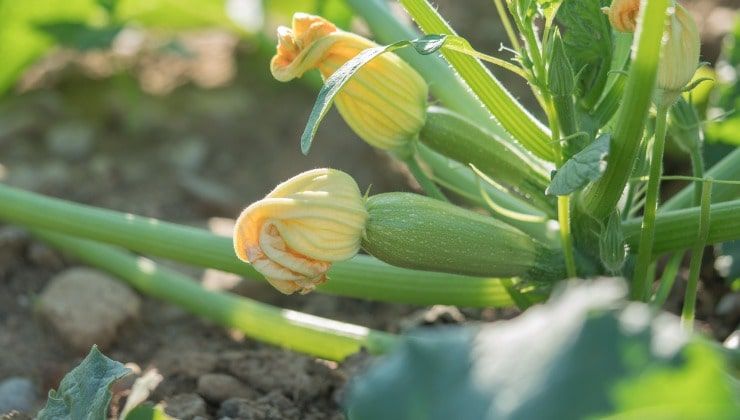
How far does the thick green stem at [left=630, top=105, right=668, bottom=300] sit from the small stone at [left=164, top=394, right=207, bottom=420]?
0.83 meters

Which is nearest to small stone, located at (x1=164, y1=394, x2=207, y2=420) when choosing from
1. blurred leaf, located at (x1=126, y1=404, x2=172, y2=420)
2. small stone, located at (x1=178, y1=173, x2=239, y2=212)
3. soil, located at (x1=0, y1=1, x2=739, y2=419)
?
soil, located at (x1=0, y1=1, x2=739, y2=419)

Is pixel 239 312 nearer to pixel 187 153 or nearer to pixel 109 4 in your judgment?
pixel 187 153

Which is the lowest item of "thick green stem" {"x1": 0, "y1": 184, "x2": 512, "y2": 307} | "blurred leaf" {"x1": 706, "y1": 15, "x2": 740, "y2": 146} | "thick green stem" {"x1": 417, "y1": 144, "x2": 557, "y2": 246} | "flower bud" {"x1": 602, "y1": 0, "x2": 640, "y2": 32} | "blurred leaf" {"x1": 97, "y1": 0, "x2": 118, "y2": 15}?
"thick green stem" {"x1": 0, "y1": 184, "x2": 512, "y2": 307}

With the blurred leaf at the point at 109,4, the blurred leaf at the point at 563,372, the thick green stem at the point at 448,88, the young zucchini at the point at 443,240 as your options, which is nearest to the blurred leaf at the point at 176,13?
the blurred leaf at the point at 109,4

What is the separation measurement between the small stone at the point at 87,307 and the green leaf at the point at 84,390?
83cm

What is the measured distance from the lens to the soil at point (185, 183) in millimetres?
2157

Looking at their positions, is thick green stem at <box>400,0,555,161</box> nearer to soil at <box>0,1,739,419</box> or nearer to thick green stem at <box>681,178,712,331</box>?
thick green stem at <box>681,178,712,331</box>

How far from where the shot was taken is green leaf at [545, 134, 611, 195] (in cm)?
153

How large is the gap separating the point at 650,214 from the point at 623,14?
34 centimetres

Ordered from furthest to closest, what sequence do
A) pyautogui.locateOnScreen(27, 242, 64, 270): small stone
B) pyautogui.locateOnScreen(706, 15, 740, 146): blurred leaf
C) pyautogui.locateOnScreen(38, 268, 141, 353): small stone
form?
1. pyautogui.locateOnScreen(27, 242, 64, 270): small stone
2. pyautogui.locateOnScreen(38, 268, 141, 353): small stone
3. pyautogui.locateOnScreen(706, 15, 740, 146): blurred leaf

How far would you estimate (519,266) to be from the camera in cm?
Answer: 193

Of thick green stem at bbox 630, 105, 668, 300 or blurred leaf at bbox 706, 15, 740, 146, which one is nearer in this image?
thick green stem at bbox 630, 105, 668, 300

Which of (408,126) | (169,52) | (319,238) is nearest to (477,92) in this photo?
(408,126)

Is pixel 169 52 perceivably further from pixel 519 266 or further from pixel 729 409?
pixel 729 409
